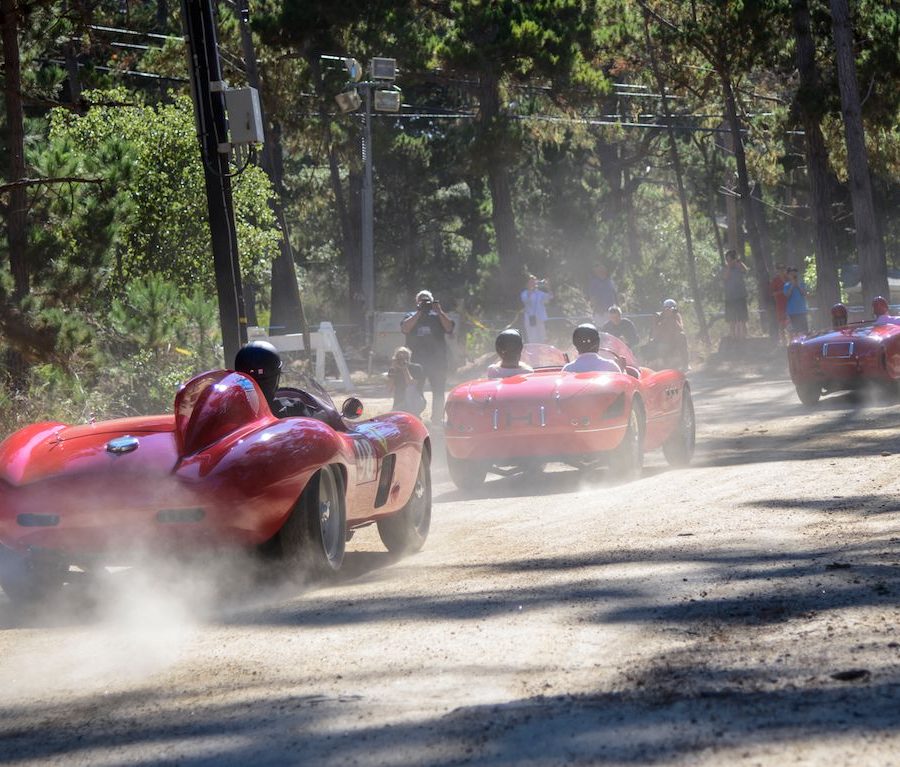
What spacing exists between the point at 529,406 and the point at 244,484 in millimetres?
6494

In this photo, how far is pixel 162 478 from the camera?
7.36 m

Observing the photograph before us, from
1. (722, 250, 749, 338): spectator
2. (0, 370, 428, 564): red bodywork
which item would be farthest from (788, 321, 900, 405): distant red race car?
(0, 370, 428, 564): red bodywork

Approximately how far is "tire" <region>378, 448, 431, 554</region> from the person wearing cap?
9683 mm

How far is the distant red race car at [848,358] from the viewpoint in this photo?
20812 millimetres

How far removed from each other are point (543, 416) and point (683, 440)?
2.73 metres

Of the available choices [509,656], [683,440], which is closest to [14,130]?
[683,440]

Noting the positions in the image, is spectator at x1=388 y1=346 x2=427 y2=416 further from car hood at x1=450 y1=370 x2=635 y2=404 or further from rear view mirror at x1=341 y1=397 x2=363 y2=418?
rear view mirror at x1=341 y1=397 x2=363 y2=418

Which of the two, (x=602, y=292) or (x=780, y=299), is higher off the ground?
(x=602, y=292)

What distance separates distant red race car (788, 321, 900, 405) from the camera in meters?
20.8

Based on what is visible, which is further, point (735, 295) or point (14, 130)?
point (735, 295)

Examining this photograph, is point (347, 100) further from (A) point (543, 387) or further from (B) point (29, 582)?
(B) point (29, 582)

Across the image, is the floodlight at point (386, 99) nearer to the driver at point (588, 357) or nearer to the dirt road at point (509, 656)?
the driver at point (588, 357)

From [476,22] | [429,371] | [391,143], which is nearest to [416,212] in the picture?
[391,143]

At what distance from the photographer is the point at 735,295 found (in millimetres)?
34844
